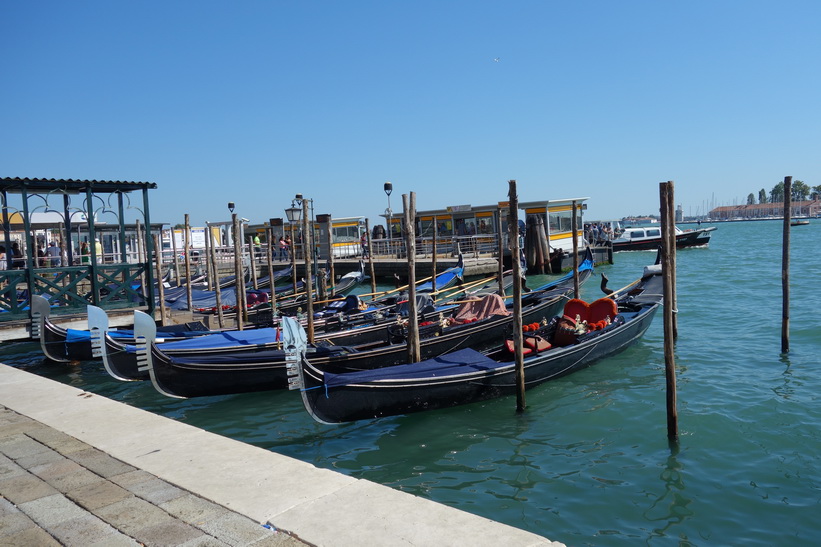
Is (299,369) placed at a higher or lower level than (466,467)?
higher

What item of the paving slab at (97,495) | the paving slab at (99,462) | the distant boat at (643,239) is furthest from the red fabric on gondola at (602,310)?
the distant boat at (643,239)

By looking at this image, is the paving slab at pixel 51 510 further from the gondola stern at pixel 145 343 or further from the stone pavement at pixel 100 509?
the gondola stern at pixel 145 343

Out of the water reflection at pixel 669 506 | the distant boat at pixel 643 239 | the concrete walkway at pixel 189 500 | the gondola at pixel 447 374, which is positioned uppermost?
the distant boat at pixel 643 239

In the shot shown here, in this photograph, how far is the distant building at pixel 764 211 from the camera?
146000 millimetres

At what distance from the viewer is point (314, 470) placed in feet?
13.8

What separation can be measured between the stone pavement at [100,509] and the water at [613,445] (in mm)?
2684

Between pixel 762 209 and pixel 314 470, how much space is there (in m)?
187

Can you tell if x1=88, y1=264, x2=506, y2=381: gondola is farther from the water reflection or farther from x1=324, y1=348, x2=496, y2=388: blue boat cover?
the water reflection

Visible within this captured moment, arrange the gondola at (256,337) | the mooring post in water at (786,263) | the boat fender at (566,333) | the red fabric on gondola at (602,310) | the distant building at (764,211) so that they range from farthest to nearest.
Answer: the distant building at (764,211) < the red fabric on gondola at (602,310) < the mooring post in water at (786,263) < the boat fender at (566,333) < the gondola at (256,337)

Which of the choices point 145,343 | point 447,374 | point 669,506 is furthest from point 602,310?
point 145,343

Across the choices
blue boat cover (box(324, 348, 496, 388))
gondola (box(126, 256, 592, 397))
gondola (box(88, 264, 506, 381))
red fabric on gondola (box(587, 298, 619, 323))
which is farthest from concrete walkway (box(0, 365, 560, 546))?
red fabric on gondola (box(587, 298, 619, 323))

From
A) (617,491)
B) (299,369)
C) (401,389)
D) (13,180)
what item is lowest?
(617,491)

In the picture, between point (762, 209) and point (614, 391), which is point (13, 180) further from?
point (762, 209)

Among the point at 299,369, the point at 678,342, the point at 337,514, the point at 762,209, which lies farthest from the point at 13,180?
the point at 762,209
